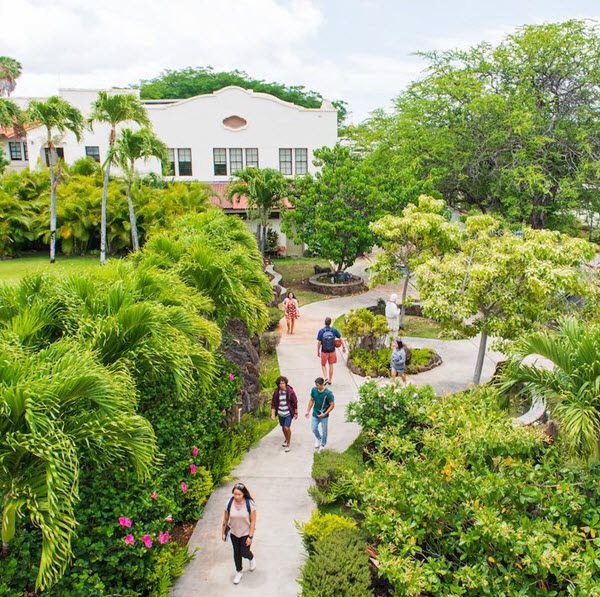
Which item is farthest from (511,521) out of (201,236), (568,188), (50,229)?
(50,229)

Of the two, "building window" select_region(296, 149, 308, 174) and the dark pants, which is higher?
"building window" select_region(296, 149, 308, 174)

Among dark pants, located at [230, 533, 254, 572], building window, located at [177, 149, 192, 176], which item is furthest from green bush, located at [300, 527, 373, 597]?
building window, located at [177, 149, 192, 176]

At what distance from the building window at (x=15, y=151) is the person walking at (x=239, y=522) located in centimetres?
3616

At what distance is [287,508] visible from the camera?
8.43 m

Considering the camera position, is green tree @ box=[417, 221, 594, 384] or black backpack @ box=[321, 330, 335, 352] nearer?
green tree @ box=[417, 221, 594, 384]

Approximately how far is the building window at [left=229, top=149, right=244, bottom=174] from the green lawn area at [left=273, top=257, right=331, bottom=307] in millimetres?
5697

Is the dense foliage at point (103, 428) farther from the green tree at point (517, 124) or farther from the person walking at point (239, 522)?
the green tree at point (517, 124)

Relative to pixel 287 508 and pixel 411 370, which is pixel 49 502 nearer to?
pixel 287 508

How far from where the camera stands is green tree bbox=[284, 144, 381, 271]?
75.6ft

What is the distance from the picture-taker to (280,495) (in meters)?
8.77

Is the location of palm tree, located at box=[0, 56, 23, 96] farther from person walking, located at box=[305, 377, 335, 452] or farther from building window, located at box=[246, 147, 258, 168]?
person walking, located at box=[305, 377, 335, 452]

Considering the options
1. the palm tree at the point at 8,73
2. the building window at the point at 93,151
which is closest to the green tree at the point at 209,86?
the palm tree at the point at 8,73

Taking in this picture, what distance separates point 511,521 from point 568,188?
67.9 feet

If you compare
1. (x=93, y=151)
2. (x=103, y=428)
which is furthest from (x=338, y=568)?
(x=93, y=151)
